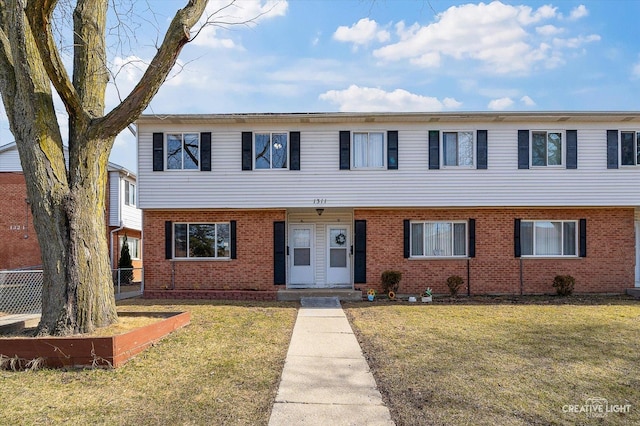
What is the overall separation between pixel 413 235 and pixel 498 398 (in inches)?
335

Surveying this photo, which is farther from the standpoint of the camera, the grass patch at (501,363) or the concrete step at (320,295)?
the concrete step at (320,295)

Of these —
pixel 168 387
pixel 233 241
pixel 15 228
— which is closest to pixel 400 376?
pixel 168 387

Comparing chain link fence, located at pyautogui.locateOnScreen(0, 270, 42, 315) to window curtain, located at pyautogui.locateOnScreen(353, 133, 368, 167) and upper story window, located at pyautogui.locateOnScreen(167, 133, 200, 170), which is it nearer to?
upper story window, located at pyautogui.locateOnScreen(167, 133, 200, 170)

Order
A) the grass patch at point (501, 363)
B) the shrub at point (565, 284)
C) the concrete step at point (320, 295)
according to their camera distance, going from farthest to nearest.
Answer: the shrub at point (565, 284) → the concrete step at point (320, 295) → the grass patch at point (501, 363)

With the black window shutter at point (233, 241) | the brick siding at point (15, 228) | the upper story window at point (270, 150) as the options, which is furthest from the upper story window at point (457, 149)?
the brick siding at point (15, 228)

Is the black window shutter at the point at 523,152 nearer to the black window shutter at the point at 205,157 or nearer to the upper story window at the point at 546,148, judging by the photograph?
the upper story window at the point at 546,148

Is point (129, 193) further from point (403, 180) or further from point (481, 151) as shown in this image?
point (481, 151)

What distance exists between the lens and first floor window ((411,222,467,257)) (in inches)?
510

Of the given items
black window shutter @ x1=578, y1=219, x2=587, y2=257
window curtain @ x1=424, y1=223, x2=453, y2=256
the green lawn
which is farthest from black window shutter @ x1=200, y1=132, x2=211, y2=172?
black window shutter @ x1=578, y1=219, x2=587, y2=257

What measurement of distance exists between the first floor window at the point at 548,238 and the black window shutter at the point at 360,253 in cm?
483

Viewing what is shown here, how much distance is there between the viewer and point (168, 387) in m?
4.91

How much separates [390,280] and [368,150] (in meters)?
3.89

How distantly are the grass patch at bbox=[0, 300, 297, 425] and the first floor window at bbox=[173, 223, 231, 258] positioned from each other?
5797mm

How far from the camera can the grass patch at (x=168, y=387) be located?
163 inches
